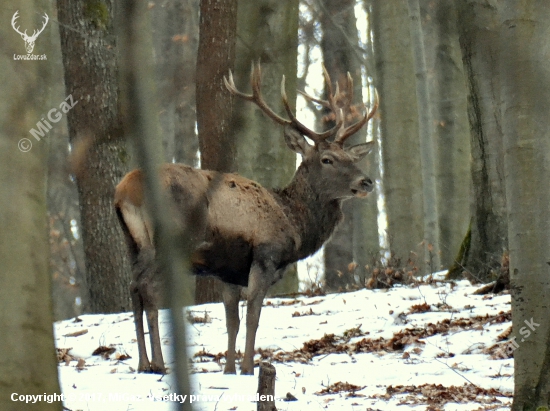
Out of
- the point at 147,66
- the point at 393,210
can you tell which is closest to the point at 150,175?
the point at 147,66

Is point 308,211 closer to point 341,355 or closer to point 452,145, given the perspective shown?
point 341,355

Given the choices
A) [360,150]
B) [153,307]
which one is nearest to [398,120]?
[360,150]

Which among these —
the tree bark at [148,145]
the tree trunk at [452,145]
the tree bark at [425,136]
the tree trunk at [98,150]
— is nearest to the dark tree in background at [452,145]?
the tree trunk at [452,145]

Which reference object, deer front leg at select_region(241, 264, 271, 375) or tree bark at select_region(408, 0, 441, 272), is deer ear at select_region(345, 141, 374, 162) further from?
tree bark at select_region(408, 0, 441, 272)

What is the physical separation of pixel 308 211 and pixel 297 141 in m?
0.82

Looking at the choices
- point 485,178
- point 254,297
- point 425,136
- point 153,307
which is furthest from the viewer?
point 425,136

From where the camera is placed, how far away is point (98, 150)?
10375 mm

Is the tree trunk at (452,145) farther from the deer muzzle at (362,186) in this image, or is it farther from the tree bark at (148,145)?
the tree bark at (148,145)

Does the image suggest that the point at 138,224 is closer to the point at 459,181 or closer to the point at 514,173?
the point at 514,173

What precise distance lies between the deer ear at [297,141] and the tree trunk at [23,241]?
551 centimetres

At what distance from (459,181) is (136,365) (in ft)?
40.8

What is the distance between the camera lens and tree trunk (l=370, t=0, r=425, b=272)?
49.8 feet

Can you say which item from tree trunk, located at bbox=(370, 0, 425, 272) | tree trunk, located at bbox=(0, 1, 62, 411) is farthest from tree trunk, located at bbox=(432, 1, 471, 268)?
tree trunk, located at bbox=(0, 1, 62, 411)

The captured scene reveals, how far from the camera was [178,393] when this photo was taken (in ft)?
5.22
